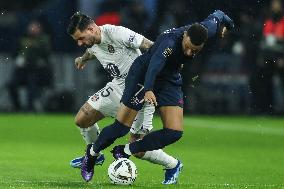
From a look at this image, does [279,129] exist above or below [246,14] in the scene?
below

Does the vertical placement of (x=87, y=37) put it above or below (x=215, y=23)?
below

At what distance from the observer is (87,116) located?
11844 mm

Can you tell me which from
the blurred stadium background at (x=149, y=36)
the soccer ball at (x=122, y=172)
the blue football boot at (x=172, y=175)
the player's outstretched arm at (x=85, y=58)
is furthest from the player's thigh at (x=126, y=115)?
the blurred stadium background at (x=149, y=36)

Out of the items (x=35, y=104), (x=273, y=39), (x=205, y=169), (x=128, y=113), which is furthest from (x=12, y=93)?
(x=128, y=113)

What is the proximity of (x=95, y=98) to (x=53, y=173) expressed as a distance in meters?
1.07

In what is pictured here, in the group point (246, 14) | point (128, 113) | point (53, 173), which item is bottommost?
point (53, 173)

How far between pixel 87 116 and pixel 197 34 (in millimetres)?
2020

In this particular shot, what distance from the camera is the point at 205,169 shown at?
13055mm

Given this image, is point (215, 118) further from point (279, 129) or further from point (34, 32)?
point (34, 32)

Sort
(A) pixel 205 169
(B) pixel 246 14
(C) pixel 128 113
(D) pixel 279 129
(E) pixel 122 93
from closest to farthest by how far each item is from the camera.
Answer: (C) pixel 128 113 < (E) pixel 122 93 < (A) pixel 205 169 < (D) pixel 279 129 < (B) pixel 246 14

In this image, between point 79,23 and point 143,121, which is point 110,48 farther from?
point 143,121

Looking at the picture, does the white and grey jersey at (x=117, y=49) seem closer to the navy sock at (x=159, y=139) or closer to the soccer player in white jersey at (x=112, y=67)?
the soccer player in white jersey at (x=112, y=67)

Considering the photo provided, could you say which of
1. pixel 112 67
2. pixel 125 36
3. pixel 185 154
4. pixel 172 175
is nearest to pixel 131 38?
pixel 125 36

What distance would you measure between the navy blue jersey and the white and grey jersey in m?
0.52
